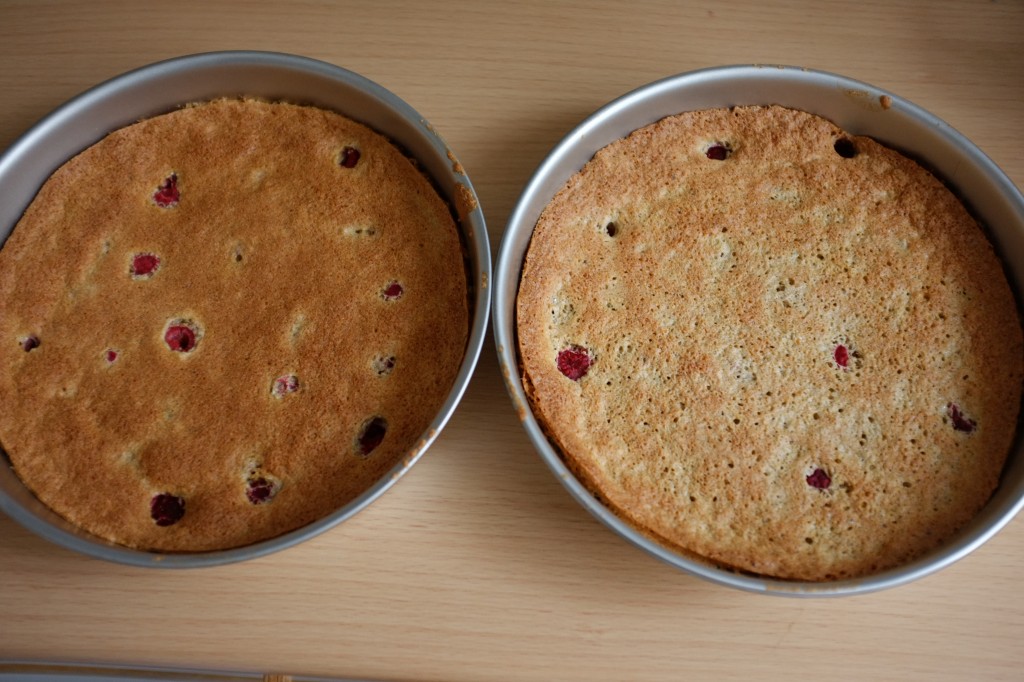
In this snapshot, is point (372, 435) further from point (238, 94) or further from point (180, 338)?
point (238, 94)

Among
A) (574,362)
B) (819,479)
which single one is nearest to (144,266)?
(574,362)

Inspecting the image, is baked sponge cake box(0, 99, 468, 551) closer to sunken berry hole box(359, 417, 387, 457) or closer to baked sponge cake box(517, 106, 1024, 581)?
sunken berry hole box(359, 417, 387, 457)

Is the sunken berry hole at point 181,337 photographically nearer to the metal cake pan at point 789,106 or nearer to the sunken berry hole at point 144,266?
the sunken berry hole at point 144,266

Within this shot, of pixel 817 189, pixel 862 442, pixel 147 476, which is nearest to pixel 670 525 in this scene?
Answer: pixel 862 442

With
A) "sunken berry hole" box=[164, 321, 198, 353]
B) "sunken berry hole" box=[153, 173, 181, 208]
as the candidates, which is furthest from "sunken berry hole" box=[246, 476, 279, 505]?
"sunken berry hole" box=[153, 173, 181, 208]

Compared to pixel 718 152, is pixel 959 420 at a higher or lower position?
lower
